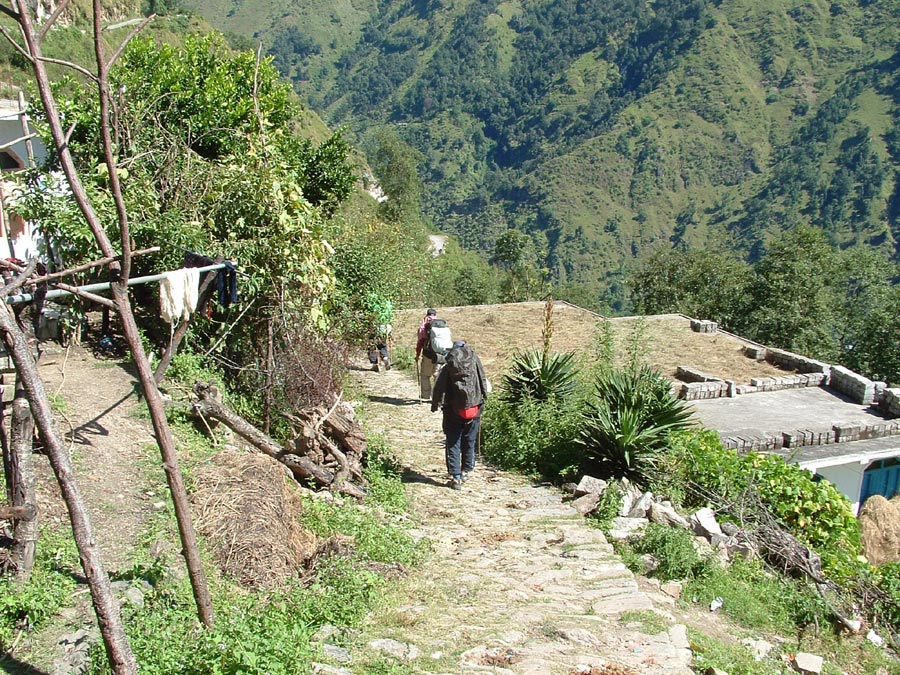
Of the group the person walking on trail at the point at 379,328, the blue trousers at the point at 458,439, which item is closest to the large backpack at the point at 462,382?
the blue trousers at the point at 458,439

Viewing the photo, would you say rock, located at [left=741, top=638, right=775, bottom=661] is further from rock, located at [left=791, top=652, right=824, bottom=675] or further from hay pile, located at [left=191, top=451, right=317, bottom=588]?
hay pile, located at [left=191, top=451, right=317, bottom=588]

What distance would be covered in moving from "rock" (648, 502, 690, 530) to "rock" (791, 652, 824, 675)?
1.67 m

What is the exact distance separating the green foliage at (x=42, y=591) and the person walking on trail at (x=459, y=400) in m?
3.71

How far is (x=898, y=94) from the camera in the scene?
104 m

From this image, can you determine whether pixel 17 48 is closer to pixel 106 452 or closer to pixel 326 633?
pixel 326 633

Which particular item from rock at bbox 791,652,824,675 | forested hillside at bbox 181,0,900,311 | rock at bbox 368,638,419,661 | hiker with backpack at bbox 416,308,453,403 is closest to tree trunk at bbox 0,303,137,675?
rock at bbox 368,638,419,661

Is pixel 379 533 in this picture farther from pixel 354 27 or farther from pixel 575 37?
pixel 354 27

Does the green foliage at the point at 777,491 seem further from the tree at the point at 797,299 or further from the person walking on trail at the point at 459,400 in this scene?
the tree at the point at 797,299

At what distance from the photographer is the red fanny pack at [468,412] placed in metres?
7.45

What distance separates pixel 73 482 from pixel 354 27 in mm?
207685

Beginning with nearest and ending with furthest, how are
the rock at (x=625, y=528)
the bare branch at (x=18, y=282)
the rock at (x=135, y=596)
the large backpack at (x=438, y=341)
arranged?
the bare branch at (x=18, y=282) → the rock at (x=135, y=596) → the rock at (x=625, y=528) → the large backpack at (x=438, y=341)

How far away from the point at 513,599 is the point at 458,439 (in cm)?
243

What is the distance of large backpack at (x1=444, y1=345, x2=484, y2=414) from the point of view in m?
7.43

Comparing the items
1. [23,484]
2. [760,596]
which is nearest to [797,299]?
[760,596]
